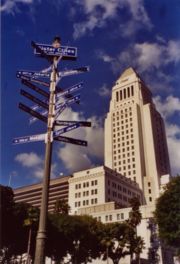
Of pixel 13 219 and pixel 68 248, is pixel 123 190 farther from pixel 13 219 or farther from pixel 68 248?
pixel 13 219

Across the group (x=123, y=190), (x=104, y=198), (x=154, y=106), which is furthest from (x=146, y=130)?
(x=104, y=198)

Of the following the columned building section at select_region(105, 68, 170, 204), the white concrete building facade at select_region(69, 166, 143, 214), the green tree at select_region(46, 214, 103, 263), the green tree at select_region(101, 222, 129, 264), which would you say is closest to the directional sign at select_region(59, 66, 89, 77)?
the green tree at select_region(46, 214, 103, 263)

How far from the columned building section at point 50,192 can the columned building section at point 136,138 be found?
83.8 feet

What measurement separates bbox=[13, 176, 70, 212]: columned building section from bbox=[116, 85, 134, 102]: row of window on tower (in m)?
58.4

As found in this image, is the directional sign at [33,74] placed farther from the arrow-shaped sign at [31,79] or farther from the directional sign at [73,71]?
the directional sign at [73,71]

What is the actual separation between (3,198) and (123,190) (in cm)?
8799

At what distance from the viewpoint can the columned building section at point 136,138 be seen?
149000 mm

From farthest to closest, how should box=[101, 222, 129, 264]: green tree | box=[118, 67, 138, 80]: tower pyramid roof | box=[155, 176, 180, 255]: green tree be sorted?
box=[118, 67, 138, 80]: tower pyramid roof < box=[101, 222, 129, 264]: green tree < box=[155, 176, 180, 255]: green tree

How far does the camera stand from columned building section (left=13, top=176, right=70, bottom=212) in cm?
14798

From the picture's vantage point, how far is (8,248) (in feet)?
176

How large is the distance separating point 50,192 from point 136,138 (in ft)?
163

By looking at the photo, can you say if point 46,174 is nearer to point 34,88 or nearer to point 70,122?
point 70,122

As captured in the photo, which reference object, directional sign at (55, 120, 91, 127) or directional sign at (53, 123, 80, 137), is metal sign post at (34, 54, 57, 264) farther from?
directional sign at (55, 120, 91, 127)

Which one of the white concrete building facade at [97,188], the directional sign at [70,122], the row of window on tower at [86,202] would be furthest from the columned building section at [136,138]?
the directional sign at [70,122]
